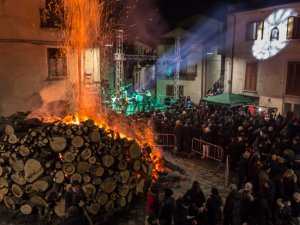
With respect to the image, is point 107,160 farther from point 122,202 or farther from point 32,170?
point 32,170

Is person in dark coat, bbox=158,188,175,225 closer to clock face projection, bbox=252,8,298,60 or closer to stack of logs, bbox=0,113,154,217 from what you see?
stack of logs, bbox=0,113,154,217

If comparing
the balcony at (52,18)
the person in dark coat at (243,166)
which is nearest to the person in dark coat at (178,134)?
the person in dark coat at (243,166)

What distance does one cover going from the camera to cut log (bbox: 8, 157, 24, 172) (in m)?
8.29

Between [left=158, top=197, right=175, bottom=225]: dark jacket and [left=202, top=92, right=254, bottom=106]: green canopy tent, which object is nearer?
[left=158, top=197, right=175, bottom=225]: dark jacket

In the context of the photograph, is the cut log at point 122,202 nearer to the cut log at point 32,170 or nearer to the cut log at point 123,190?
the cut log at point 123,190

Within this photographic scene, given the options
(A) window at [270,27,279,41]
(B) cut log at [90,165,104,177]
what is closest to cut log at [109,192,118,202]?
(B) cut log at [90,165,104,177]

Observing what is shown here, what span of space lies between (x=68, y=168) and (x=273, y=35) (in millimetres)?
17506

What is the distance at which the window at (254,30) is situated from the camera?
21.4 meters

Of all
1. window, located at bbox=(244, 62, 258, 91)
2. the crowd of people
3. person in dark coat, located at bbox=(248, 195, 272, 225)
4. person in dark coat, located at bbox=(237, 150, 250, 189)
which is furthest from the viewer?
window, located at bbox=(244, 62, 258, 91)

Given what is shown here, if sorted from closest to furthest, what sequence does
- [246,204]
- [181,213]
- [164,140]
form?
1. [181,213]
2. [246,204]
3. [164,140]

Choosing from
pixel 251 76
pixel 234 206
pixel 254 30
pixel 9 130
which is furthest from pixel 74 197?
pixel 254 30

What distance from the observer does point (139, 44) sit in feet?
127

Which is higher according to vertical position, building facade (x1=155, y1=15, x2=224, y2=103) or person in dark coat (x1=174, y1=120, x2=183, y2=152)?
building facade (x1=155, y1=15, x2=224, y2=103)

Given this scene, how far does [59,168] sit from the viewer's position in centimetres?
827
